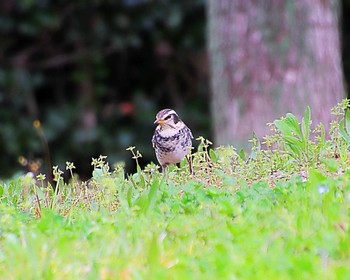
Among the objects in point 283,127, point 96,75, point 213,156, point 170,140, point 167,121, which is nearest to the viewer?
point 283,127

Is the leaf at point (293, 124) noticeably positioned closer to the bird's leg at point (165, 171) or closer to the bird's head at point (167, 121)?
the bird's leg at point (165, 171)

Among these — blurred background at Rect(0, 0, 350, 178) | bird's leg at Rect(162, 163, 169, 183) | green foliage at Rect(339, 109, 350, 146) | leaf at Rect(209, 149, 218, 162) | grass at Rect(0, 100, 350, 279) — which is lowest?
grass at Rect(0, 100, 350, 279)

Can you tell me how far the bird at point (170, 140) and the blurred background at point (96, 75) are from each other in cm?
527

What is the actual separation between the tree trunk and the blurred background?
3.07m

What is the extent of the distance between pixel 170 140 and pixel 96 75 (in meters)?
6.50

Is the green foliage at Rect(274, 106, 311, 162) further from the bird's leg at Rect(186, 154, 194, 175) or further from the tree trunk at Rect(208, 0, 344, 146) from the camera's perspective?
the tree trunk at Rect(208, 0, 344, 146)

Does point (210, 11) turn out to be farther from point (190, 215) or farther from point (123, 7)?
point (190, 215)

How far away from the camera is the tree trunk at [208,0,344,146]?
9.20 meters

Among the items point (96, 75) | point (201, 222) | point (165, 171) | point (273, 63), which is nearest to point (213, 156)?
point (165, 171)

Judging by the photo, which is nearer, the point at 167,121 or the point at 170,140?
the point at 170,140

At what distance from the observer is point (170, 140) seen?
6.84 meters

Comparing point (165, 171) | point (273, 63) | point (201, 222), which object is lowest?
point (201, 222)

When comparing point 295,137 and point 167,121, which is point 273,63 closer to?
point 167,121

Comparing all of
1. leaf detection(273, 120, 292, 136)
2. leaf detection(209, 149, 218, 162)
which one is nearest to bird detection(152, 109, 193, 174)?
leaf detection(209, 149, 218, 162)
